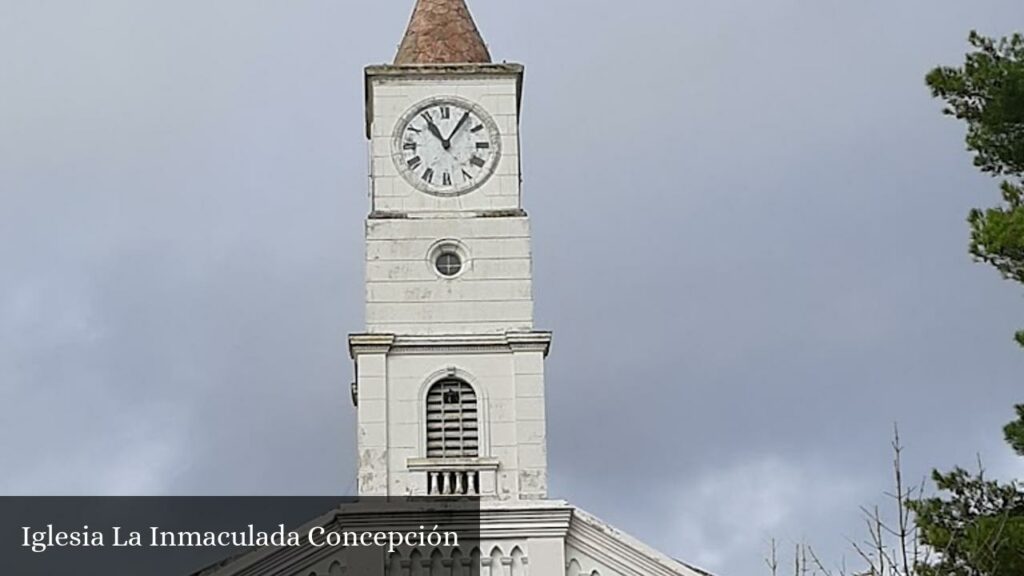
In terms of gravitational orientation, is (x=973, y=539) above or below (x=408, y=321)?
below

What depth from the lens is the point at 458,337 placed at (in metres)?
34.9

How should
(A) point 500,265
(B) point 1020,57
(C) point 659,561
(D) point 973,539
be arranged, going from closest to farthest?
(D) point 973,539
(B) point 1020,57
(C) point 659,561
(A) point 500,265

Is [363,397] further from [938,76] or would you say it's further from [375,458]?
[938,76]

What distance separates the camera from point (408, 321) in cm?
3512

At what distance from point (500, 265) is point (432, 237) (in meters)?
1.22

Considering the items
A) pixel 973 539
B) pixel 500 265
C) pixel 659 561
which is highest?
pixel 500 265

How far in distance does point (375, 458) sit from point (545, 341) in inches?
132

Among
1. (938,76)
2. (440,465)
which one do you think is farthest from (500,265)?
(938,76)

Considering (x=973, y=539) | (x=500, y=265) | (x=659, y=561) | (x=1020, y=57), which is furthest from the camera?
(x=500, y=265)

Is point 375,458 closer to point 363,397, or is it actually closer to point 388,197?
point 363,397

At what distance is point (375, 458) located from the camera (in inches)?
1351

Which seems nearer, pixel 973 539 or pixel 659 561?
pixel 973 539

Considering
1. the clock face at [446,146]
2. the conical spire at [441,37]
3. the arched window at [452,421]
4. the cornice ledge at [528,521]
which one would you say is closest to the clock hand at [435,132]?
the clock face at [446,146]

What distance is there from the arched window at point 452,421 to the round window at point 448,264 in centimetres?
186
